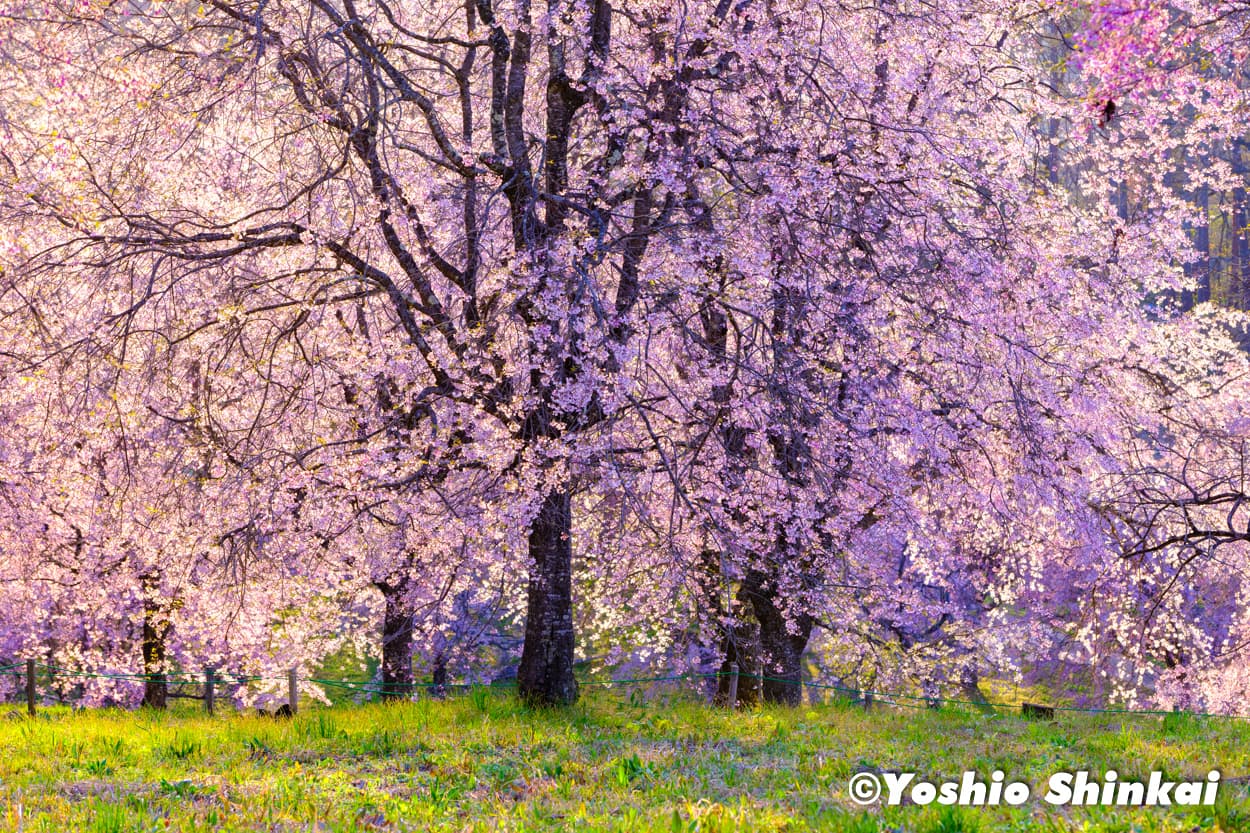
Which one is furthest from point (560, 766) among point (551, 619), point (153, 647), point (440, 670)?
point (440, 670)

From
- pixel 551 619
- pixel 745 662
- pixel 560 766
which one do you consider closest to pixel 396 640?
pixel 745 662

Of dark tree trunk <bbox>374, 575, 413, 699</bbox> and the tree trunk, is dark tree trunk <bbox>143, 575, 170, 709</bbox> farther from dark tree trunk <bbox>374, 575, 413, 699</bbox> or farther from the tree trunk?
the tree trunk

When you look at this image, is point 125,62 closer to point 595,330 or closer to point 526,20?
point 526,20

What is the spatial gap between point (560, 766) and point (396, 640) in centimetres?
1000

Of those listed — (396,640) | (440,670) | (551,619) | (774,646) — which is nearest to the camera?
(551,619)

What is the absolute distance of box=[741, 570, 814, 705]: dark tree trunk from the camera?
48.1 ft

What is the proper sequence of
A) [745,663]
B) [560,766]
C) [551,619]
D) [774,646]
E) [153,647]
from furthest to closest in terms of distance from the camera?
[153,647] < [745,663] < [774,646] < [551,619] < [560,766]

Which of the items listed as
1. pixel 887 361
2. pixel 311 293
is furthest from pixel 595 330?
pixel 887 361

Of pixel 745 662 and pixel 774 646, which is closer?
pixel 774 646

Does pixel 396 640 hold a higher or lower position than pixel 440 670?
higher

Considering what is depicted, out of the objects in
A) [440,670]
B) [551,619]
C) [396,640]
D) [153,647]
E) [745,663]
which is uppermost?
[551,619]

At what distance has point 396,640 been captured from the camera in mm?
17047

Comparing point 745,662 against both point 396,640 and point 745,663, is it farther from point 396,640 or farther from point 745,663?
point 396,640

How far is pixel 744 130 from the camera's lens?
11227mm
